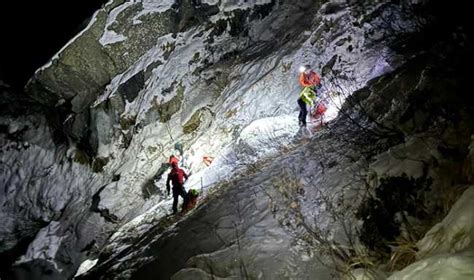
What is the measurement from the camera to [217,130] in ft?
44.4

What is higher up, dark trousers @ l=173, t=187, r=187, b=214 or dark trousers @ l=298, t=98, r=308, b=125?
dark trousers @ l=298, t=98, r=308, b=125

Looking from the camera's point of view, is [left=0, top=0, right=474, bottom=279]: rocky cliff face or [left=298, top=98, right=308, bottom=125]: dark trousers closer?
[left=0, top=0, right=474, bottom=279]: rocky cliff face

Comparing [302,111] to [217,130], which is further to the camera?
[217,130]

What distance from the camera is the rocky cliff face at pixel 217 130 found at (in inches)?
227

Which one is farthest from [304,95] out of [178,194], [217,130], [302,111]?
[178,194]

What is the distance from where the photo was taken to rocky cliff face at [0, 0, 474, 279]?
18.9 ft

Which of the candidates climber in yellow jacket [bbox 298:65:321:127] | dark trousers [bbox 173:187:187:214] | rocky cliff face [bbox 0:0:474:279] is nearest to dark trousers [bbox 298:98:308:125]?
climber in yellow jacket [bbox 298:65:321:127]

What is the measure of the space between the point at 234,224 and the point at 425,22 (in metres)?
9.13

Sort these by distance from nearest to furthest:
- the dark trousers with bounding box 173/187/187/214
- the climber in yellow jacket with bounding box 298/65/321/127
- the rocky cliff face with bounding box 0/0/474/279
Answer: the rocky cliff face with bounding box 0/0/474/279 < the dark trousers with bounding box 173/187/187/214 < the climber in yellow jacket with bounding box 298/65/321/127

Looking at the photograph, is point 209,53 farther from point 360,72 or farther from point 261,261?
point 261,261

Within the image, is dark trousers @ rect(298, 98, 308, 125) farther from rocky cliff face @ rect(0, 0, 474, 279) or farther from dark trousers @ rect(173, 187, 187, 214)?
dark trousers @ rect(173, 187, 187, 214)

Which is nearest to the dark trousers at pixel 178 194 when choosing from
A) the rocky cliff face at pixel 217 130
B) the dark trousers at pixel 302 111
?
the rocky cliff face at pixel 217 130

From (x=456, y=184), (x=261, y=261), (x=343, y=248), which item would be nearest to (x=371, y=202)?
(x=343, y=248)

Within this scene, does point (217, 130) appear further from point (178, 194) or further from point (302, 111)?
point (178, 194)
